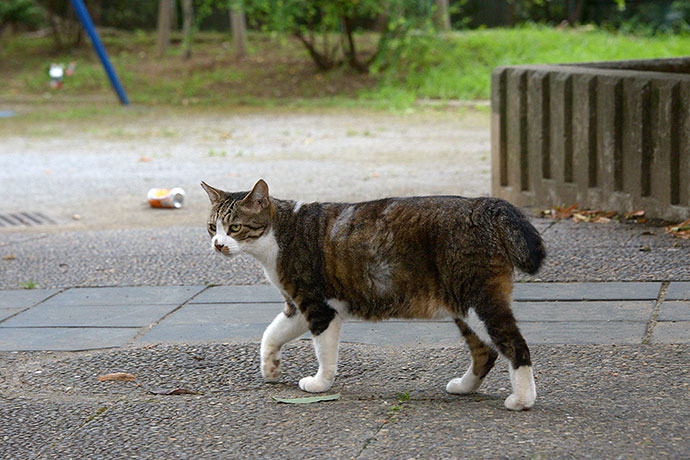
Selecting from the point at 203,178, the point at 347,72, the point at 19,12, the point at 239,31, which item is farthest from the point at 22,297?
the point at 19,12

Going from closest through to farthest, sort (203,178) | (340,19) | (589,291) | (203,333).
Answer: (203,333) < (589,291) < (203,178) < (340,19)

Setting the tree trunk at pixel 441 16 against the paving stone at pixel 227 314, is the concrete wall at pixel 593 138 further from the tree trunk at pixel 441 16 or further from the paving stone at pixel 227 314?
the tree trunk at pixel 441 16

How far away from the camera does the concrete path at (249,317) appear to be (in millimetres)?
4848

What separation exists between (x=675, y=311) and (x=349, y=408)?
2.05 metres

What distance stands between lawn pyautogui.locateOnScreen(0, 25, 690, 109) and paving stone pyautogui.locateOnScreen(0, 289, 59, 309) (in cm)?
1151

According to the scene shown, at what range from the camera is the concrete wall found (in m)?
7.17

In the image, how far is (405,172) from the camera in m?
10.8

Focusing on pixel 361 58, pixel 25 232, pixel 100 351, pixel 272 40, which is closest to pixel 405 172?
pixel 25 232

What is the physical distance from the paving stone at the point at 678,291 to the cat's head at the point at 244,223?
2.45 meters

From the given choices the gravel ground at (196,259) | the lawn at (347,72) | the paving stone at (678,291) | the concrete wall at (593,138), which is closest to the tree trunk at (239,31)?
the lawn at (347,72)

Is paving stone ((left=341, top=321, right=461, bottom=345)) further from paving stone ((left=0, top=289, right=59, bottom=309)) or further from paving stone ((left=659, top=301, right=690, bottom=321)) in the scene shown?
paving stone ((left=0, top=289, right=59, bottom=309))

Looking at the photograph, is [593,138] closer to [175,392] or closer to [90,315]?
[90,315]

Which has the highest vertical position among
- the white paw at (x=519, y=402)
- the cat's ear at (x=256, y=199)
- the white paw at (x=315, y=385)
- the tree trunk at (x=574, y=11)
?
the tree trunk at (x=574, y=11)

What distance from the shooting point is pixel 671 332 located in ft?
15.3
